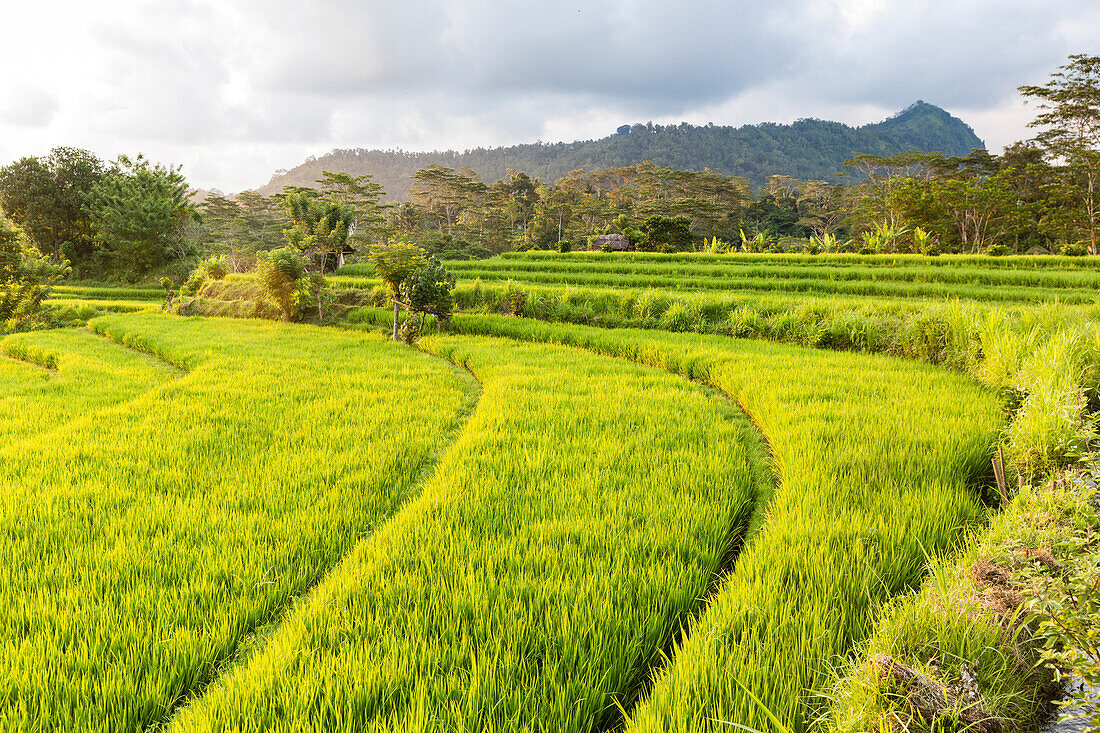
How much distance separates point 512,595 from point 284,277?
14398mm

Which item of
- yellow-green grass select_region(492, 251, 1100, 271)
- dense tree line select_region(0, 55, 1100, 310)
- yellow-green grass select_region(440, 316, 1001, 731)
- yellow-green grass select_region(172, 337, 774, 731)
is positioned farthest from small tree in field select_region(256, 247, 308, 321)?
yellow-green grass select_region(440, 316, 1001, 731)

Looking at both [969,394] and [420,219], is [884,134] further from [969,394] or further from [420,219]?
[969,394]

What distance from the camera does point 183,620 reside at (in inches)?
81.4

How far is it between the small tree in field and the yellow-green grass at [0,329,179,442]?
4.04 metres

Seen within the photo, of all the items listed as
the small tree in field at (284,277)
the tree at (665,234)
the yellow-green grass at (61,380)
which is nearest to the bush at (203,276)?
the small tree in field at (284,277)

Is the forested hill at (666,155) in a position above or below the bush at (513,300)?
above

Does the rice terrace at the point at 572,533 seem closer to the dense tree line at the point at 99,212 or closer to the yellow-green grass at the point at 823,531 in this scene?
the yellow-green grass at the point at 823,531

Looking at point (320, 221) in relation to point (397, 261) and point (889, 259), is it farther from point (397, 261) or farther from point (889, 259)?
point (889, 259)

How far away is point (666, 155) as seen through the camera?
122 metres

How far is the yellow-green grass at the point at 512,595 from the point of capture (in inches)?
63.5

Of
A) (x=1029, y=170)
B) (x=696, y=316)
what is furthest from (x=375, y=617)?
(x=1029, y=170)

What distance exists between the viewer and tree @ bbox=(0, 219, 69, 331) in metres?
13.7

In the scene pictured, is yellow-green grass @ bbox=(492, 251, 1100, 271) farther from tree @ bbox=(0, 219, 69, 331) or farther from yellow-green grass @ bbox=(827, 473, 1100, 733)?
yellow-green grass @ bbox=(827, 473, 1100, 733)

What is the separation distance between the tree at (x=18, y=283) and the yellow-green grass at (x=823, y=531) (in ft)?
64.3
